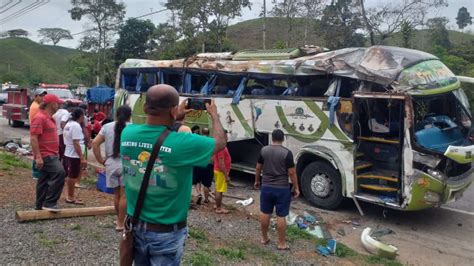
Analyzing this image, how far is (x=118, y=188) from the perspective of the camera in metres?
5.87

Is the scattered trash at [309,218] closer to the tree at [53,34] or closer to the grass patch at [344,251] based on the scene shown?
the grass patch at [344,251]

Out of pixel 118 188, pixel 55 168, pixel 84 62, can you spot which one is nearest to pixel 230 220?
pixel 118 188

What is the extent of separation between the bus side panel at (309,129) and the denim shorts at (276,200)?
228cm

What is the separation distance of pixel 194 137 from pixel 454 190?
6155 mm

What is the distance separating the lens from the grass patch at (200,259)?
5002 millimetres

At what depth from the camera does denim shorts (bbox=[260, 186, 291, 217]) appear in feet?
20.8

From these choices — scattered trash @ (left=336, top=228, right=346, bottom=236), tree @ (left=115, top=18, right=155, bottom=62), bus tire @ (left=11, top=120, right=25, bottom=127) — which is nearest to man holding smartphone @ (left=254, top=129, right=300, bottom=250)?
scattered trash @ (left=336, top=228, right=346, bottom=236)

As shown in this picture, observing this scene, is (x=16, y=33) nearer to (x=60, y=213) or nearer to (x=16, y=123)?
(x=16, y=123)

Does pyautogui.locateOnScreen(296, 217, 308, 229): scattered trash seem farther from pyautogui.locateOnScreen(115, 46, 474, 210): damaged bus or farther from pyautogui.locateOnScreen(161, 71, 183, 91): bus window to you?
pyautogui.locateOnScreen(161, 71, 183, 91): bus window

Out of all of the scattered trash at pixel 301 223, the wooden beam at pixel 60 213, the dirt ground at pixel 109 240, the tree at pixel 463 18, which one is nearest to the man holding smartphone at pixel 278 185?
the dirt ground at pixel 109 240

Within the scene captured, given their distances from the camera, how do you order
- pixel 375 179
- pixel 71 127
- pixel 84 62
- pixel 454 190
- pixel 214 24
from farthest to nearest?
pixel 84 62 → pixel 214 24 → pixel 375 179 → pixel 454 190 → pixel 71 127

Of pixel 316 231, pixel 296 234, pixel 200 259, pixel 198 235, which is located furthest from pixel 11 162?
pixel 200 259

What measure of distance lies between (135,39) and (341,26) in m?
16.9

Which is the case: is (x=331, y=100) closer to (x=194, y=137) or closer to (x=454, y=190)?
(x=454, y=190)
